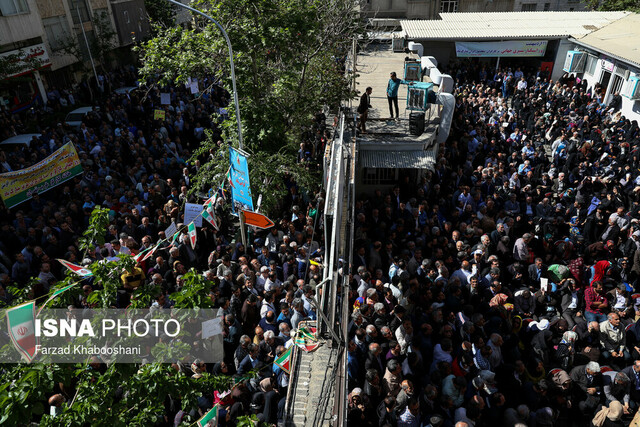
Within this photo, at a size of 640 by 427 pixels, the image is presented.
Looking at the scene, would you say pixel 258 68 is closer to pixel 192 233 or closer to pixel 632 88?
pixel 192 233

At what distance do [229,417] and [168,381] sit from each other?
213cm

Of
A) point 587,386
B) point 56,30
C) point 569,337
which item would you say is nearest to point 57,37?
point 56,30

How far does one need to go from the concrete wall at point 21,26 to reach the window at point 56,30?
47.0 inches

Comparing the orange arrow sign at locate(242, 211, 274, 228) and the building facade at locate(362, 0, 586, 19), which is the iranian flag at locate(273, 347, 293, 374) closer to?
the orange arrow sign at locate(242, 211, 274, 228)

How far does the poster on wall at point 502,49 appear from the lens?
26.7 meters

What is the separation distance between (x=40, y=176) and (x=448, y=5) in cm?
3905

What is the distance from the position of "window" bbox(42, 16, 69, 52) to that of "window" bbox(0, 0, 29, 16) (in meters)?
2.18

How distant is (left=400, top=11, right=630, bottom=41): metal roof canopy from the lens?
1033 inches

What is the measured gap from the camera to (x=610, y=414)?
247 inches

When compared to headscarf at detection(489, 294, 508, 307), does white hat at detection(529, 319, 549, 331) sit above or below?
below

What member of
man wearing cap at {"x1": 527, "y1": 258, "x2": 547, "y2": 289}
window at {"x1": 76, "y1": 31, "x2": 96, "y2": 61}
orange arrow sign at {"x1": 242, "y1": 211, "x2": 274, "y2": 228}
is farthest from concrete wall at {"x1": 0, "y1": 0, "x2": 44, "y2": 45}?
man wearing cap at {"x1": 527, "y1": 258, "x2": 547, "y2": 289}

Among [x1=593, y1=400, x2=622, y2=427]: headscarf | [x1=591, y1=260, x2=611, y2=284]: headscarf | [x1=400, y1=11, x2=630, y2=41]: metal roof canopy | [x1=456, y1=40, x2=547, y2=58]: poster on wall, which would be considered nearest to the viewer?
[x1=593, y1=400, x2=622, y2=427]: headscarf

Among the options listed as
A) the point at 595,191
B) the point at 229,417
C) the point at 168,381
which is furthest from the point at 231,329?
the point at 595,191

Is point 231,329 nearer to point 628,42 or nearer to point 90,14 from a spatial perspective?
point 628,42
